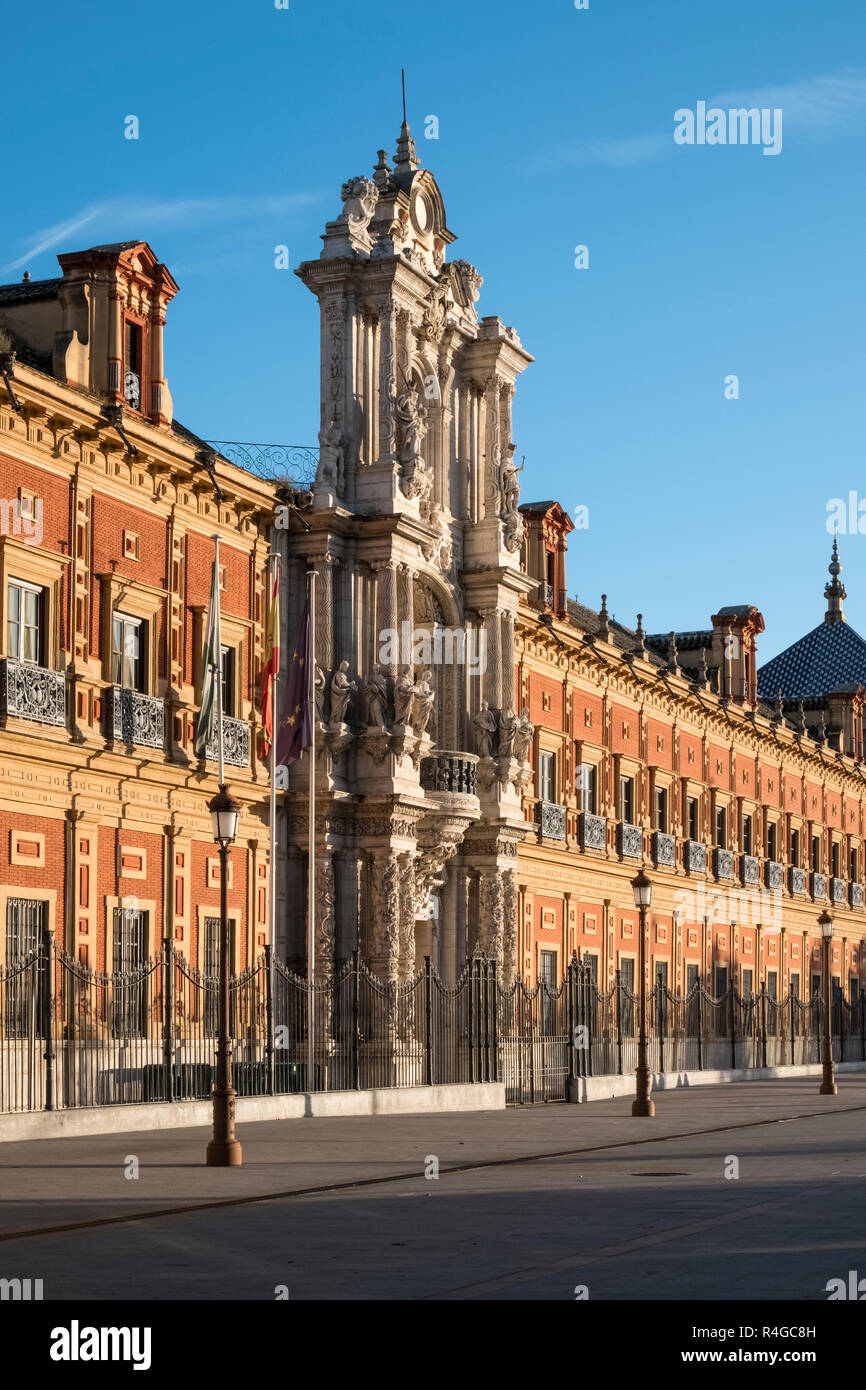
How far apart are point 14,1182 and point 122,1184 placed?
0.92 m

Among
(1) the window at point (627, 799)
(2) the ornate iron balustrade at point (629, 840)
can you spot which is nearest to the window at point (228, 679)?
(2) the ornate iron balustrade at point (629, 840)

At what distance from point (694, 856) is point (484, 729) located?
17.5 m

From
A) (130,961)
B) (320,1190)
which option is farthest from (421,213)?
(320,1190)

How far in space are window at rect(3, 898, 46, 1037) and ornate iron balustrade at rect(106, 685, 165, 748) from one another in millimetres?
2822

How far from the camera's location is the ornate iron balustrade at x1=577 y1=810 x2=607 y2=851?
45406 millimetres

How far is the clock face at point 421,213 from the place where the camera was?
35906mm

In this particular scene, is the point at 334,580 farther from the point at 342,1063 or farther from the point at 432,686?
the point at 342,1063

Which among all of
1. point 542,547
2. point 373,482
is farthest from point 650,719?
point 373,482

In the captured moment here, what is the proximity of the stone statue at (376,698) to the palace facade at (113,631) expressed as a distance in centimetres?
208

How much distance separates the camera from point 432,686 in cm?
3666

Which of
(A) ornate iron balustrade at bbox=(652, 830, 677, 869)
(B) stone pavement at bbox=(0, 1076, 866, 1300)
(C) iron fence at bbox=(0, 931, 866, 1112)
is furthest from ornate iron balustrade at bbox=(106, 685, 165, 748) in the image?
(A) ornate iron balustrade at bbox=(652, 830, 677, 869)

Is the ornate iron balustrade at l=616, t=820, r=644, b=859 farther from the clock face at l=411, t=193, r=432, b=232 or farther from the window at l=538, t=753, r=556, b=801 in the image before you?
the clock face at l=411, t=193, r=432, b=232

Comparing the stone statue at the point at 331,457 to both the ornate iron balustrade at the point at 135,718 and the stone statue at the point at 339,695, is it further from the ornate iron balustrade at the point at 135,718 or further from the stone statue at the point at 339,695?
the ornate iron balustrade at the point at 135,718

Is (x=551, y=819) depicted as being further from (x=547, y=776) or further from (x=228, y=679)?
(x=228, y=679)
